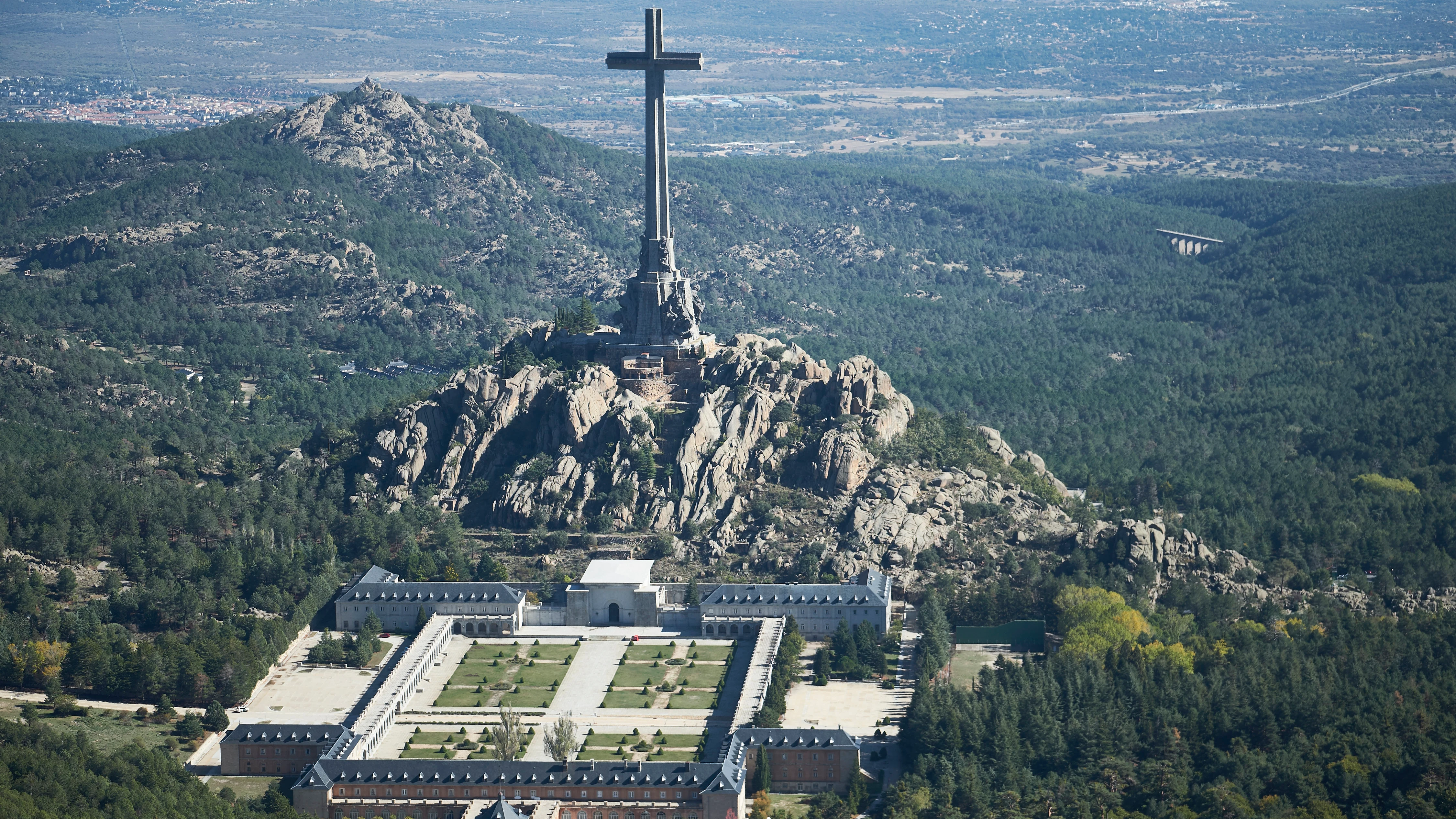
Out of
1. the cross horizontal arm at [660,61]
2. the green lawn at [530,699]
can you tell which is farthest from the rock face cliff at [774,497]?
the cross horizontal arm at [660,61]

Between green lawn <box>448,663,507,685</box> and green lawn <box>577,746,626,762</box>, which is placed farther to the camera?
green lawn <box>448,663,507,685</box>

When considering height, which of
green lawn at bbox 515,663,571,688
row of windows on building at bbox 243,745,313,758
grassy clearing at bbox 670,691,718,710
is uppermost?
row of windows on building at bbox 243,745,313,758

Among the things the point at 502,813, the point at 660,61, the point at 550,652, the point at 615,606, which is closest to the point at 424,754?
the point at 502,813

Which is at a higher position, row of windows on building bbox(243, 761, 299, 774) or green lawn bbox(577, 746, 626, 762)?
green lawn bbox(577, 746, 626, 762)

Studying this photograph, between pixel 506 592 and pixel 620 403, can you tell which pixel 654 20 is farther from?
pixel 506 592

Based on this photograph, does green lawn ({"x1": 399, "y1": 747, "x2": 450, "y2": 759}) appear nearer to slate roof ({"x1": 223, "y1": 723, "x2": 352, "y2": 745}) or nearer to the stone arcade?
slate roof ({"x1": 223, "y1": 723, "x2": 352, "y2": 745})

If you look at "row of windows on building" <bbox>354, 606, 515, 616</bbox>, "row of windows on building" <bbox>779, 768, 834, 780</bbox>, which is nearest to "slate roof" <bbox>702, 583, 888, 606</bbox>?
"row of windows on building" <bbox>354, 606, 515, 616</bbox>

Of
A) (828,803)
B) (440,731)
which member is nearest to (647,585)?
(440,731)

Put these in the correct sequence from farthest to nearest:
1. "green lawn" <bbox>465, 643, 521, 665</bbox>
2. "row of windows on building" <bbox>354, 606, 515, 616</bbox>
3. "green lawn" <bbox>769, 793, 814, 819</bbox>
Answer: "row of windows on building" <bbox>354, 606, 515, 616</bbox> → "green lawn" <bbox>465, 643, 521, 665</bbox> → "green lawn" <bbox>769, 793, 814, 819</bbox>

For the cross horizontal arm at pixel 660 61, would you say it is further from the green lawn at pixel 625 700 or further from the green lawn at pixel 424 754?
the green lawn at pixel 424 754
